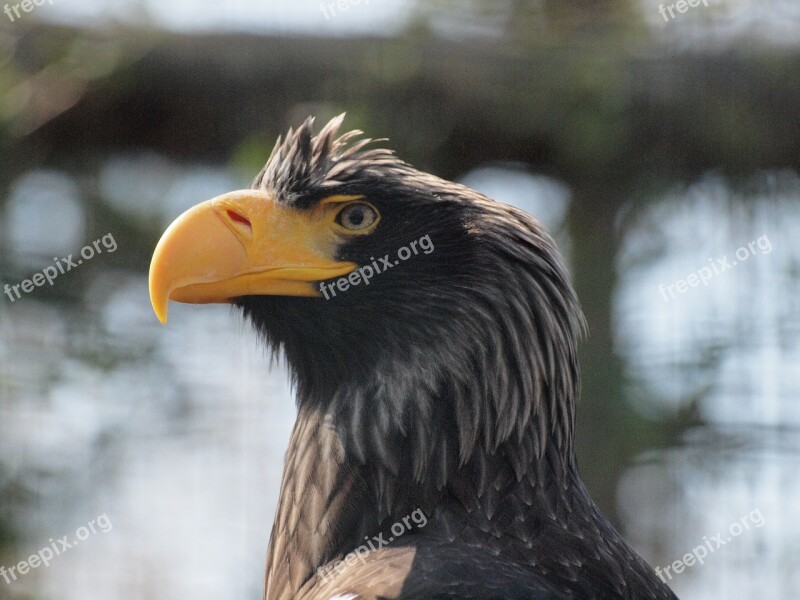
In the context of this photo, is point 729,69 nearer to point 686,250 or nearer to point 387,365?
point 686,250

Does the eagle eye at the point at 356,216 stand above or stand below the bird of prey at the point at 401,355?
above

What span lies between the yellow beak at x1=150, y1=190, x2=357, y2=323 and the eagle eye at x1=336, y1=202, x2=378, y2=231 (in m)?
0.04

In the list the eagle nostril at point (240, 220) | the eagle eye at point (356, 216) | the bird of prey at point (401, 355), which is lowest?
the bird of prey at point (401, 355)

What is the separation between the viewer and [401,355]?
2391 mm

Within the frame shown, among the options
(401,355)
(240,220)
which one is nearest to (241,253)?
(240,220)

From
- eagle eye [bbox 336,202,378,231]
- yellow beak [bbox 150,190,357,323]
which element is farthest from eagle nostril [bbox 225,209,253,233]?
eagle eye [bbox 336,202,378,231]

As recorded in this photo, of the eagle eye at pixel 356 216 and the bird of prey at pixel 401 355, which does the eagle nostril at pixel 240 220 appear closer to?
the bird of prey at pixel 401 355

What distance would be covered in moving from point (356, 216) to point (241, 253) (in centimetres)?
27

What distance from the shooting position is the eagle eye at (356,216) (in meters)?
2.45

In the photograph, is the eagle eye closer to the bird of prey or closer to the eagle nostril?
the bird of prey

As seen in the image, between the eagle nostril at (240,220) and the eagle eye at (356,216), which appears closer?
the eagle nostril at (240,220)

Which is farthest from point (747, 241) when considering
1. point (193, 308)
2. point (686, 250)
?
point (193, 308)

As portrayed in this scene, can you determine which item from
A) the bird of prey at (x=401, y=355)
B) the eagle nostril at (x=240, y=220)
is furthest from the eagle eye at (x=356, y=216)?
the eagle nostril at (x=240, y=220)

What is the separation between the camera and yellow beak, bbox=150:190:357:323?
2252 millimetres
